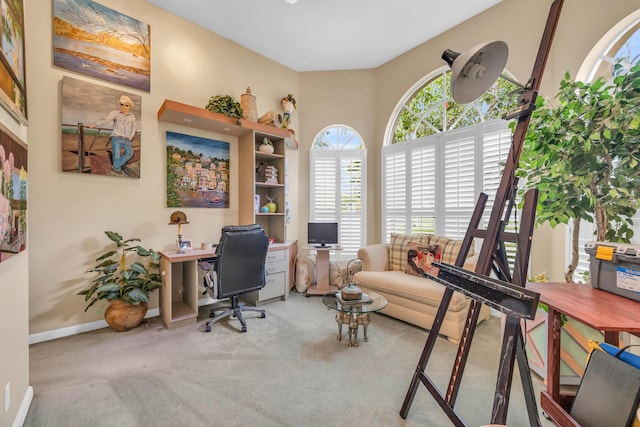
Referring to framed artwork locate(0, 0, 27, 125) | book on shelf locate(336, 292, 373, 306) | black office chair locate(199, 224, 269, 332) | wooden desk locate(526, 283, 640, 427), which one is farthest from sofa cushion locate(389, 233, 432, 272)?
framed artwork locate(0, 0, 27, 125)

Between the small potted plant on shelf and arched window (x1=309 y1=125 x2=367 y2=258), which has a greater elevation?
the small potted plant on shelf

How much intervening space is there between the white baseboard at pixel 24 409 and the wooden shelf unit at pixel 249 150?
→ 2317 mm

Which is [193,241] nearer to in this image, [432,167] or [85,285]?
[85,285]

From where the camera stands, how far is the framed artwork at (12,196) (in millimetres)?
1214

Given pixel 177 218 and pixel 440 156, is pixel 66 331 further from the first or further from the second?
pixel 440 156

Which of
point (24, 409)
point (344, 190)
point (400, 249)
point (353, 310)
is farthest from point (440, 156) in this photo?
point (24, 409)

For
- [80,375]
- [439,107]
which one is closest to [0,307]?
[80,375]

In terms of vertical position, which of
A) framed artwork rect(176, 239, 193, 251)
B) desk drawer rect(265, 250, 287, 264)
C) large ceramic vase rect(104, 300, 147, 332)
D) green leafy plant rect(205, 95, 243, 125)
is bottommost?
large ceramic vase rect(104, 300, 147, 332)

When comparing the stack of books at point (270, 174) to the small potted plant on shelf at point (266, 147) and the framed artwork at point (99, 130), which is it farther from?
the framed artwork at point (99, 130)

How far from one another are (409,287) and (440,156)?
190 cm

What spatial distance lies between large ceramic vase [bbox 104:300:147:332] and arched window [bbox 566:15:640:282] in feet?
13.5

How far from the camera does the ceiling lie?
302 cm

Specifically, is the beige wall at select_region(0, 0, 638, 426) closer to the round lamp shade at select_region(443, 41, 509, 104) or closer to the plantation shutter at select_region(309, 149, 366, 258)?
the plantation shutter at select_region(309, 149, 366, 258)

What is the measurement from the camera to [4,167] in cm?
123
